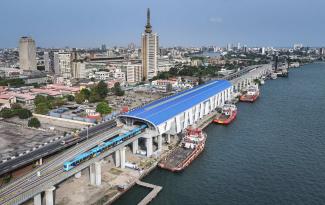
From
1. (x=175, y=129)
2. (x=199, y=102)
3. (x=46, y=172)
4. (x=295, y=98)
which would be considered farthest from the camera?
(x=295, y=98)

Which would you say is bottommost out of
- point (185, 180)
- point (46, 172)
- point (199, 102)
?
point (185, 180)

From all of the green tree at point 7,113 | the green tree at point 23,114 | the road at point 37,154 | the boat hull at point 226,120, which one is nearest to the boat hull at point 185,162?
the road at point 37,154

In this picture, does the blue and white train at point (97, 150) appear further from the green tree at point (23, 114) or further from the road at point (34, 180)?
the green tree at point (23, 114)

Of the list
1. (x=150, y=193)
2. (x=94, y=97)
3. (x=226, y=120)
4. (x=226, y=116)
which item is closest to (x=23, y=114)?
(x=94, y=97)

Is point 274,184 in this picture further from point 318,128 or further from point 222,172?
point 318,128

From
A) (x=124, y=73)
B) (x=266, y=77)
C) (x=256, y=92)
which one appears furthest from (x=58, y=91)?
(x=266, y=77)

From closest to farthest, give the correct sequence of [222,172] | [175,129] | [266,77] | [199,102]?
[222,172]
[175,129]
[199,102]
[266,77]

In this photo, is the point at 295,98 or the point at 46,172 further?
the point at 295,98
